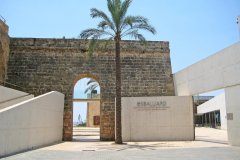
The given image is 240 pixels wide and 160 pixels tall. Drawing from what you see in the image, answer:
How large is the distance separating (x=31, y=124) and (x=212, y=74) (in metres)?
9.09

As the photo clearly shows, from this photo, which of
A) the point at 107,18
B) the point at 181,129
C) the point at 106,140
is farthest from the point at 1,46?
the point at 181,129

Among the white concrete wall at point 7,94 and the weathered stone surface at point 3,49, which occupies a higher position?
the weathered stone surface at point 3,49

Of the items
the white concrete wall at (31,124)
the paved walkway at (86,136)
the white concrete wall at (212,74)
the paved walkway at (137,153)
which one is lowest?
the paved walkway at (86,136)

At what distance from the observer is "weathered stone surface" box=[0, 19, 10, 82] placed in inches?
665

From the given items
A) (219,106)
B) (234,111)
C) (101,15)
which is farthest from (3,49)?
(219,106)

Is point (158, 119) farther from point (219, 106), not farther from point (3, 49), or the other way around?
point (219, 106)

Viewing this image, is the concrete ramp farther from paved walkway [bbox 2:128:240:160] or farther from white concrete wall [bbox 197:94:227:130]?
white concrete wall [bbox 197:94:227:130]

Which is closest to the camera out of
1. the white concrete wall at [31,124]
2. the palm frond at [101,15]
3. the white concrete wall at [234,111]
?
the white concrete wall at [31,124]

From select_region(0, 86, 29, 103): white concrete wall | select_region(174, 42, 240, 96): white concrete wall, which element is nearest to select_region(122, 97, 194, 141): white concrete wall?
select_region(174, 42, 240, 96): white concrete wall

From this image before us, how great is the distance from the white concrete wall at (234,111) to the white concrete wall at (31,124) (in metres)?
8.81

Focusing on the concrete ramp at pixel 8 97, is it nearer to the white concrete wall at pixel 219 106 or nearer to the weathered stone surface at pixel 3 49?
the weathered stone surface at pixel 3 49

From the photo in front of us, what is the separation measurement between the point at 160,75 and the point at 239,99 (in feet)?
24.6

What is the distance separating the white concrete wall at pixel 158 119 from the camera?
1650cm

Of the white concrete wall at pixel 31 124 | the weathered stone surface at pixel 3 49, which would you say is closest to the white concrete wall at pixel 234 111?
the white concrete wall at pixel 31 124
